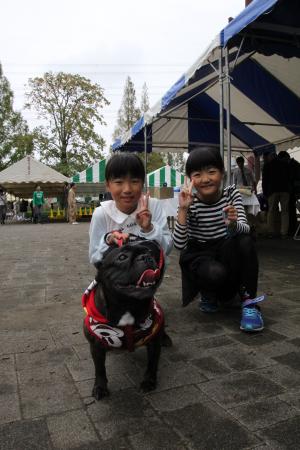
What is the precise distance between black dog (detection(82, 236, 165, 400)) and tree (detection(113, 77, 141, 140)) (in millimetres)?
47143

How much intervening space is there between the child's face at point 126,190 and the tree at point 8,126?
33.3 metres

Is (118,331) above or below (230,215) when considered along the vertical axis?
below

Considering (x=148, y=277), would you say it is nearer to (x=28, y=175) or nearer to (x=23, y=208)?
(x=28, y=175)

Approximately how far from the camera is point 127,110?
5012 centimetres

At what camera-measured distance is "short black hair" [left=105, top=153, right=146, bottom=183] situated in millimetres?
2088

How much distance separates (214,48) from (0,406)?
3.99 meters

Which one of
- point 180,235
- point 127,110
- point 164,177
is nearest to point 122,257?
point 180,235

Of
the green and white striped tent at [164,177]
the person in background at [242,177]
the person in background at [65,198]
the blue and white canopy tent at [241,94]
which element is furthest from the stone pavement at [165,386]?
the green and white striped tent at [164,177]

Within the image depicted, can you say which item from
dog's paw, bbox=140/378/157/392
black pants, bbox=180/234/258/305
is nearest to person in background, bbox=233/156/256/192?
black pants, bbox=180/234/258/305

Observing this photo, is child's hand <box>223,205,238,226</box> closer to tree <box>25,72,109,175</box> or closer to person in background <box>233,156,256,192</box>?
person in background <box>233,156,256,192</box>

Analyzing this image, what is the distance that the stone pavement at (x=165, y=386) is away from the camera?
62.6 inches

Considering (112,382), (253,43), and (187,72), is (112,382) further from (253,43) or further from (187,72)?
(253,43)

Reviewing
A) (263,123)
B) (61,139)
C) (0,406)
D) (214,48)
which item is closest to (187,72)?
(214,48)

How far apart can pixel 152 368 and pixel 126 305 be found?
0.45 metres
